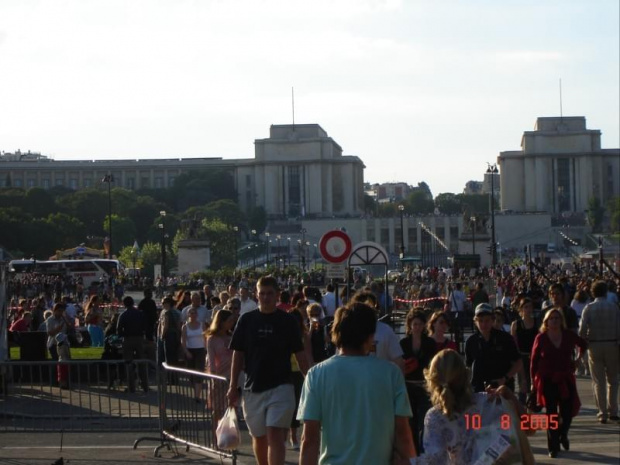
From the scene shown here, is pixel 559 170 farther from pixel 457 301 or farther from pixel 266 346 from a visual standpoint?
pixel 266 346

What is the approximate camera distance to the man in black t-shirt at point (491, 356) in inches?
395

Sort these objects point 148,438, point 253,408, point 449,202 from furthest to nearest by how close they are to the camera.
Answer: point 449,202, point 148,438, point 253,408

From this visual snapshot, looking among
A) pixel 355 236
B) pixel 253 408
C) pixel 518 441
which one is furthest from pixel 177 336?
pixel 355 236

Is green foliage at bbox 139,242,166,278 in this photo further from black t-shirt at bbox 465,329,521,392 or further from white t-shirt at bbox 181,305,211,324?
black t-shirt at bbox 465,329,521,392

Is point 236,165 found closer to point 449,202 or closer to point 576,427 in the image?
point 449,202

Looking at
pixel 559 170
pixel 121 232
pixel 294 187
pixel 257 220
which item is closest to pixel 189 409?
pixel 121 232

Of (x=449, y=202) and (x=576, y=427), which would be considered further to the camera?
(x=449, y=202)

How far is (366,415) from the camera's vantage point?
620cm

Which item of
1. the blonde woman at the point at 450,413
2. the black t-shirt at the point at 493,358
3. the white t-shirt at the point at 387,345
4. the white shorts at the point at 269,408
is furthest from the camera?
the black t-shirt at the point at 493,358

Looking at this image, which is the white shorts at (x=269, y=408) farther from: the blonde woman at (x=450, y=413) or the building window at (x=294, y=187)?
the building window at (x=294, y=187)

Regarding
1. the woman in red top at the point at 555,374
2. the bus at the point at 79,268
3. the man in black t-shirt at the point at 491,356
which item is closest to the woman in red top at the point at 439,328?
the man in black t-shirt at the point at 491,356

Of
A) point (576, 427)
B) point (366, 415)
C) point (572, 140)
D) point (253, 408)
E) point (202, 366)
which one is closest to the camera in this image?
point (366, 415)

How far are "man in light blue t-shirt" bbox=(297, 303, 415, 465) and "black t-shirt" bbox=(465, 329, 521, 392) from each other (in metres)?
3.84

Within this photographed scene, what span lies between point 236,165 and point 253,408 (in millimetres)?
138234
